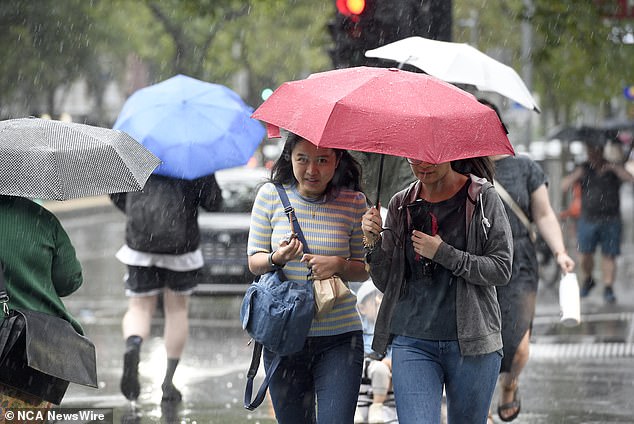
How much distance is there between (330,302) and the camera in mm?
5039

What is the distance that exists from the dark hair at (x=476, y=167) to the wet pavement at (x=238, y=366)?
9.94 feet

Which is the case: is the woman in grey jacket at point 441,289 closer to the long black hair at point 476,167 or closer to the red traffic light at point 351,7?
the long black hair at point 476,167

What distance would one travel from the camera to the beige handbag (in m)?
5.03

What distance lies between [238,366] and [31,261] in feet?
16.7


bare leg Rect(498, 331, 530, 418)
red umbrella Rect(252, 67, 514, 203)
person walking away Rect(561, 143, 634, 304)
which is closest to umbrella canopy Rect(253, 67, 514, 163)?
red umbrella Rect(252, 67, 514, 203)

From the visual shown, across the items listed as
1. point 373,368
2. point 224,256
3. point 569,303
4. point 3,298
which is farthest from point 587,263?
point 3,298

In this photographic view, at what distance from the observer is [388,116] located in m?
4.80

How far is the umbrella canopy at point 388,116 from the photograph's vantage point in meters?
4.74

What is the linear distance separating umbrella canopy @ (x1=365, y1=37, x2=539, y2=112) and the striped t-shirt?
4.57 ft

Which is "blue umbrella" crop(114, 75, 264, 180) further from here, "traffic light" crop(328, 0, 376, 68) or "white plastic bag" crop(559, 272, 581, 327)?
"white plastic bag" crop(559, 272, 581, 327)

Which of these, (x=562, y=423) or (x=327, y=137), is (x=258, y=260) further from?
(x=562, y=423)

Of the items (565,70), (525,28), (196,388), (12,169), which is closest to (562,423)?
(196,388)

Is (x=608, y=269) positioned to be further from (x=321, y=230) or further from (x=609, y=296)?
(x=321, y=230)

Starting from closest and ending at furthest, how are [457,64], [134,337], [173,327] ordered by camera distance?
[457,64], [134,337], [173,327]
